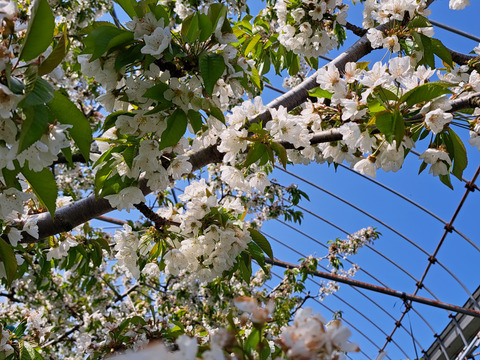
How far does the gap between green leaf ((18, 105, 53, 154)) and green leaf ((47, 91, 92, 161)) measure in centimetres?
11

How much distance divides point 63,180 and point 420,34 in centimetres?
471

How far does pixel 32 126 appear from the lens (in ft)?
2.79

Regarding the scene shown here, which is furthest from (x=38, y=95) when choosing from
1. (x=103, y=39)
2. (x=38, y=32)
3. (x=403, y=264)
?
(x=403, y=264)

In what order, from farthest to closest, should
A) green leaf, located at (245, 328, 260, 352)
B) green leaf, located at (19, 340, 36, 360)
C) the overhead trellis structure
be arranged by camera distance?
the overhead trellis structure < green leaf, located at (19, 340, 36, 360) < green leaf, located at (245, 328, 260, 352)

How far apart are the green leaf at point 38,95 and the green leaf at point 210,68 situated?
459 millimetres

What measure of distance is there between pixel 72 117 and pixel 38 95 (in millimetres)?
177

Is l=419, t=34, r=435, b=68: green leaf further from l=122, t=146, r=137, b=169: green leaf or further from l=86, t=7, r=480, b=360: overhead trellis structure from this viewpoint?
l=86, t=7, r=480, b=360: overhead trellis structure

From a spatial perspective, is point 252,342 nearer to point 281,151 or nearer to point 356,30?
point 281,151

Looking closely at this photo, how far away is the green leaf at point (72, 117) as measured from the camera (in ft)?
3.20

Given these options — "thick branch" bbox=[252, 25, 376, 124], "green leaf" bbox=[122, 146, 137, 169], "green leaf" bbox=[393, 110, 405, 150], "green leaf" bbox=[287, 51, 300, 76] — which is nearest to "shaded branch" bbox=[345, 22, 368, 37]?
"thick branch" bbox=[252, 25, 376, 124]

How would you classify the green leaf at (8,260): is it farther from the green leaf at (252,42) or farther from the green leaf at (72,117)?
the green leaf at (252,42)

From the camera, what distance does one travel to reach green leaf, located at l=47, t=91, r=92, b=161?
977 mm

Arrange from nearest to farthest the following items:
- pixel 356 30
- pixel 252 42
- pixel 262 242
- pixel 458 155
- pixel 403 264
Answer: pixel 458 155 < pixel 262 242 < pixel 252 42 < pixel 356 30 < pixel 403 264

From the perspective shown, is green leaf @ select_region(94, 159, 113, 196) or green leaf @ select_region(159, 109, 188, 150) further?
green leaf @ select_region(94, 159, 113, 196)
